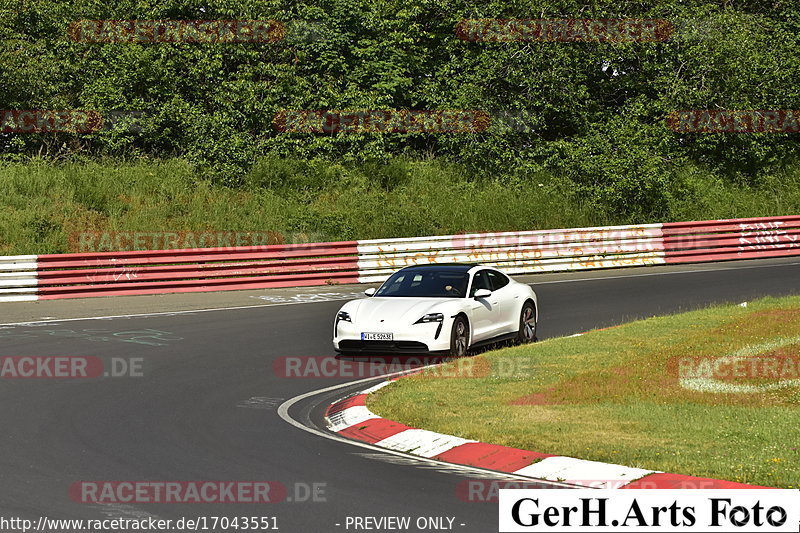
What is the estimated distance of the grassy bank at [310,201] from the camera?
101ft

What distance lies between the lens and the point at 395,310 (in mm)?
15367

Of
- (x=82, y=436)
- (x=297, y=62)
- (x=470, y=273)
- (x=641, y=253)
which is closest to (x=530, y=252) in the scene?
(x=641, y=253)

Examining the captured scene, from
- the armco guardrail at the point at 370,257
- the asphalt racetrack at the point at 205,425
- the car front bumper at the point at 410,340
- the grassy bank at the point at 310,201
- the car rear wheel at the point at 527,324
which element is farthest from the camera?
the grassy bank at the point at 310,201

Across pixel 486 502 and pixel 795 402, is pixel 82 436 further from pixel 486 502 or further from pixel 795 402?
pixel 795 402

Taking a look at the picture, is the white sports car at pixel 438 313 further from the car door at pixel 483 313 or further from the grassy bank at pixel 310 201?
the grassy bank at pixel 310 201

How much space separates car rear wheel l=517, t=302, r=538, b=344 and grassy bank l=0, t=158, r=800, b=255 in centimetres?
1415

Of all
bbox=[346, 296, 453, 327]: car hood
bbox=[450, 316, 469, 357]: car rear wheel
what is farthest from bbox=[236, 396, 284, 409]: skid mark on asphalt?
bbox=[450, 316, 469, 357]: car rear wheel

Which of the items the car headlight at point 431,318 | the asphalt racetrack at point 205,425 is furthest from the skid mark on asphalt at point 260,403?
the car headlight at point 431,318

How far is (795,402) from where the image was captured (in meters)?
10.8

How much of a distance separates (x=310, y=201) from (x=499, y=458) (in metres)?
26.5

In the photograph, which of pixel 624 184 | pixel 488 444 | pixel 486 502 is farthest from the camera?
pixel 624 184

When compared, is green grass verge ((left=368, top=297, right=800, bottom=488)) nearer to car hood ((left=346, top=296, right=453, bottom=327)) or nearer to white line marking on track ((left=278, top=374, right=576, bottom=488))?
white line marking on track ((left=278, top=374, right=576, bottom=488))

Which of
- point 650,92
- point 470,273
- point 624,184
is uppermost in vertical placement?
point 650,92

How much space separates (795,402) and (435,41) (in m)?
32.7
